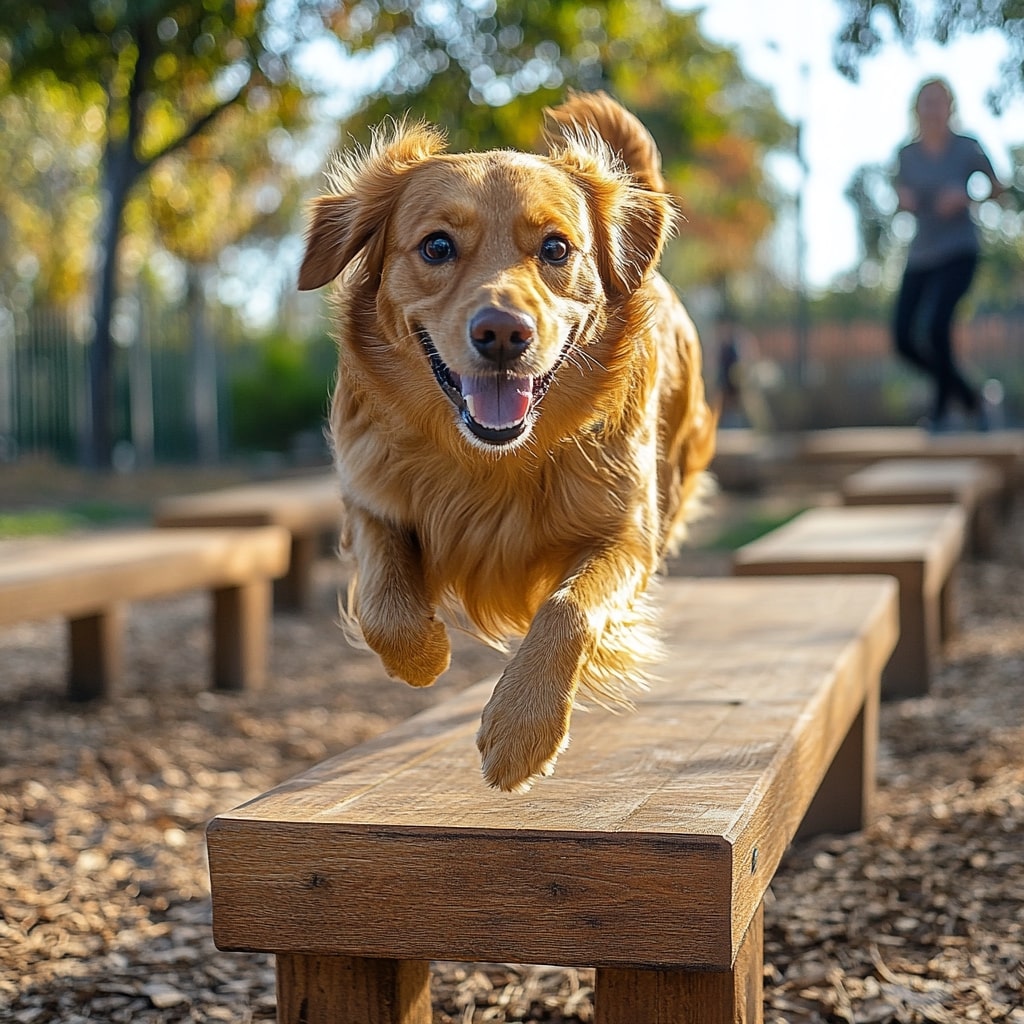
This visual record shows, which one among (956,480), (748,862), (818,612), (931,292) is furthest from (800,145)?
(748,862)

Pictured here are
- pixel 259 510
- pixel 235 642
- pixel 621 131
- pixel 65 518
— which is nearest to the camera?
pixel 621 131

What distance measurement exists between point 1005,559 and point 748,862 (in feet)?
23.3

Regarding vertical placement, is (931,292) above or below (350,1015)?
above

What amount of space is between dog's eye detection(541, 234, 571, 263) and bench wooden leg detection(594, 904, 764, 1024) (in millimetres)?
1133

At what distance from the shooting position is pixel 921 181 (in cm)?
689

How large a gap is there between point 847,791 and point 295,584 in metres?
4.47

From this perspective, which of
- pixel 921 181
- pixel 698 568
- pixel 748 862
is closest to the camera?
pixel 748 862

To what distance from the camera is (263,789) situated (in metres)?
4.27

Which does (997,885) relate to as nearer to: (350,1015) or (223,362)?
(350,1015)

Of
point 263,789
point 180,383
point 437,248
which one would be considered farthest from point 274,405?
point 437,248

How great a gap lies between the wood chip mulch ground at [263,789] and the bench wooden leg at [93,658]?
9cm

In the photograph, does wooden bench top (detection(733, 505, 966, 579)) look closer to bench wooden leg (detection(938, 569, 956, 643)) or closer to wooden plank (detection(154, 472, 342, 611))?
bench wooden leg (detection(938, 569, 956, 643))

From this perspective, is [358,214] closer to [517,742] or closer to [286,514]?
[517,742]

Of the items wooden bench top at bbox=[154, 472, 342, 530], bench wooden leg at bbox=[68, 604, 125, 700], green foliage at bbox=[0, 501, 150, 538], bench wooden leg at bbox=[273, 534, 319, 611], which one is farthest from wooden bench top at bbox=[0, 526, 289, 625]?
green foliage at bbox=[0, 501, 150, 538]
